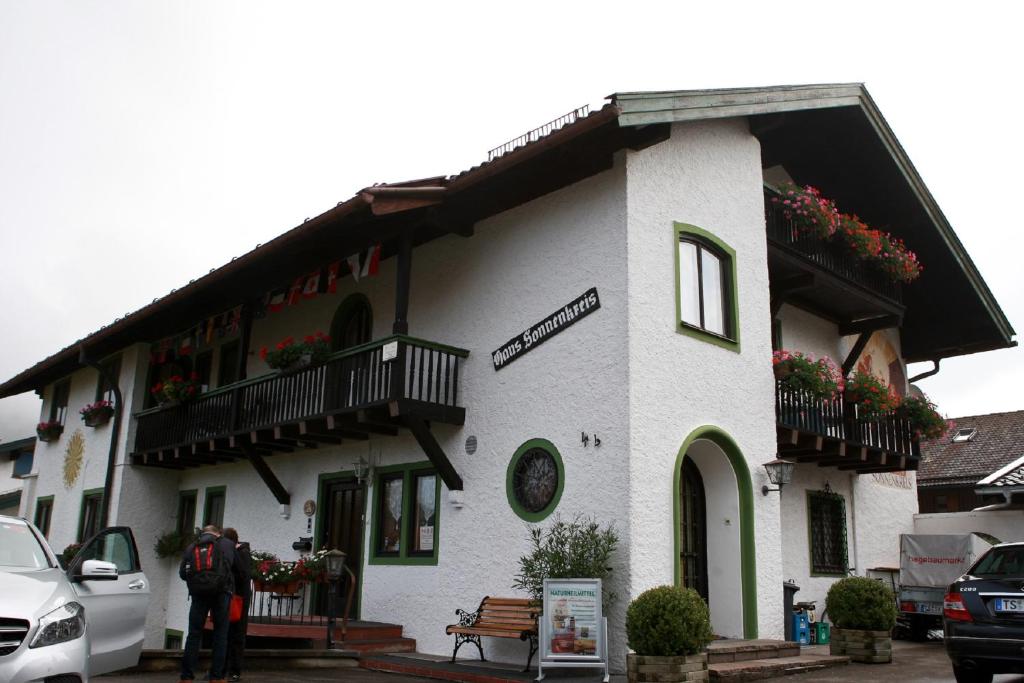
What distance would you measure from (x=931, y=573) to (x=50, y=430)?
20703mm

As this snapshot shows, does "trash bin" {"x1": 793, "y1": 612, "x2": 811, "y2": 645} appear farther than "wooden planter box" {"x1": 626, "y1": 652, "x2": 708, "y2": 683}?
Yes

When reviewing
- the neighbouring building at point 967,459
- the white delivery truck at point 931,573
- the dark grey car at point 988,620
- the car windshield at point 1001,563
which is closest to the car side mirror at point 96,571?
the dark grey car at point 988,620

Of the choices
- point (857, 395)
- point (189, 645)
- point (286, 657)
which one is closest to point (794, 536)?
point (857, 395)

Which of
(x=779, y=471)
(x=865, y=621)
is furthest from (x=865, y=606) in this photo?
(x=779, y=471)

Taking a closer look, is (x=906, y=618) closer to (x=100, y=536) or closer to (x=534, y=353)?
→ (x=534, y=353)

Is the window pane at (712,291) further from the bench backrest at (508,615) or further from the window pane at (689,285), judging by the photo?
the bench backrest at (508,615)

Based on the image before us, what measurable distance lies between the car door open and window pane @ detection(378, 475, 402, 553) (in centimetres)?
520

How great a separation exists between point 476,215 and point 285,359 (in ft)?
12.5

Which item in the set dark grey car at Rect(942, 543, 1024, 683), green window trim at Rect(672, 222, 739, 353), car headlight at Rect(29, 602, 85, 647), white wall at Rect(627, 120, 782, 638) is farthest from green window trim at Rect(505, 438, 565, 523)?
car headlight at Rect(29, 602, 85, 647)

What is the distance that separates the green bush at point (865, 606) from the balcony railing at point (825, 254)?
16.7ft

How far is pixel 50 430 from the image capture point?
77.5 feet

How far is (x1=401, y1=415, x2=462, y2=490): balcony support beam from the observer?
12.1 meters

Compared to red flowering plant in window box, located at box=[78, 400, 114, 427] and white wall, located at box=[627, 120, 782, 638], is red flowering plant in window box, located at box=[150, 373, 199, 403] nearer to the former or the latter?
red flowering plant in window box, located at box=[78, 400, 114, 427]

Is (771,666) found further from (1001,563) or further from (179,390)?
(179,390)
